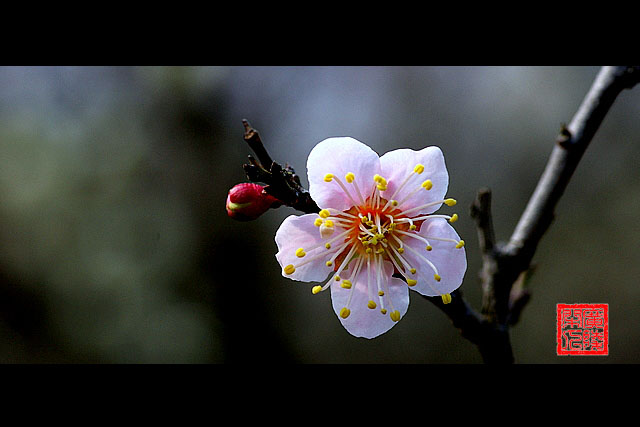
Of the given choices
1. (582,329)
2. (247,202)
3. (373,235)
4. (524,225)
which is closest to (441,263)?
(373,235)

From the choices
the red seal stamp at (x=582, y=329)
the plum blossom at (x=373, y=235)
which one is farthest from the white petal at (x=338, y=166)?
the red seal stamp at (x=582, y=329)

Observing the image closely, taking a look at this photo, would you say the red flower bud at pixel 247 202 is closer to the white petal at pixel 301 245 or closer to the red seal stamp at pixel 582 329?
the white petal at pixel 301 245

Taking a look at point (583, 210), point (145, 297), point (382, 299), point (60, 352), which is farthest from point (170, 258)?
point (382, 299)

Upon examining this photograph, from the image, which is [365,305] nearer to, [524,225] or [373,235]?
[373,235]

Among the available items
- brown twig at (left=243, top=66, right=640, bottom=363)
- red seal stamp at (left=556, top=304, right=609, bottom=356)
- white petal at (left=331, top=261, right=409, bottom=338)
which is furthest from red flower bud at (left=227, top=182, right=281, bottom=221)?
red seal stamp at (left=556, top=304, right=609, bottom=356)

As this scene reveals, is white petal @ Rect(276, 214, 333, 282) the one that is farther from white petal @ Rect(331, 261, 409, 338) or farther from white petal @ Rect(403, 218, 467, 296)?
white petal @ Rect(403, 218, 467, 296)

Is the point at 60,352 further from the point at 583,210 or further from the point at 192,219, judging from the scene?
the point at 583,210
